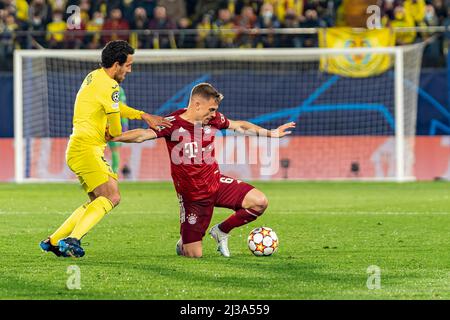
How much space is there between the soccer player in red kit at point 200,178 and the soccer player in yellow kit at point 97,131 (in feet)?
0.87

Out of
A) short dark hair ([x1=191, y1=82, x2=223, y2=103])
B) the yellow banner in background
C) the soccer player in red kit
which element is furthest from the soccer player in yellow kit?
the yellow banner in background

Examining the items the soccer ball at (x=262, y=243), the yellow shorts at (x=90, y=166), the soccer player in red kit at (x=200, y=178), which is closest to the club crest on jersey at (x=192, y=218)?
the soccer player in red kit at (x=200, y=178)

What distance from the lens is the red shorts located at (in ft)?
36.0

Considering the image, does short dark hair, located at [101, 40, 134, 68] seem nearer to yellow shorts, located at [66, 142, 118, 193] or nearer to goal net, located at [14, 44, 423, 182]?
yellow shorts, located at [66, 142, 118, 193]

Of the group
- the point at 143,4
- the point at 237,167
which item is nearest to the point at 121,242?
the point at 237,167

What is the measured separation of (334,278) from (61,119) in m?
16.3

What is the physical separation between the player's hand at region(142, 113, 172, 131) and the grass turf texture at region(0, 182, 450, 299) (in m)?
1.28

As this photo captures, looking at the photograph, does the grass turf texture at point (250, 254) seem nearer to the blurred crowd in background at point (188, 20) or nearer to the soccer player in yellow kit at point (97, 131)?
the soccer player in yellow kit at point (97, 131)

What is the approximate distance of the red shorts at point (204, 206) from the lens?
432 inches

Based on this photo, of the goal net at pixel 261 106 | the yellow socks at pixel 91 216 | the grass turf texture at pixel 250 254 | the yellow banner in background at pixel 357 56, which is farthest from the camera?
the yellow banner in background at pixel 357 56

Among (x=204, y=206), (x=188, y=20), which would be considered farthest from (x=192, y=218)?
(x=188, y=20)

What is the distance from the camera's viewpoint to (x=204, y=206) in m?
11.1

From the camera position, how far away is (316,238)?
12.8 metres

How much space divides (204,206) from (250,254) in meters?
0.67
